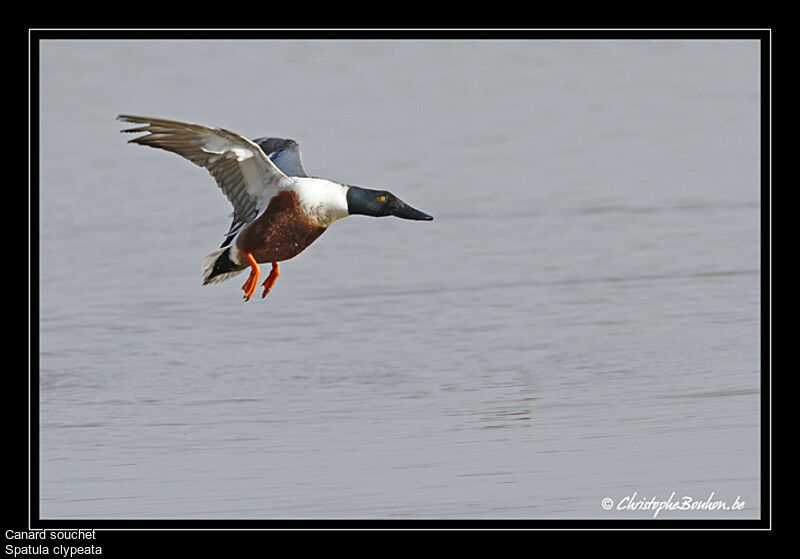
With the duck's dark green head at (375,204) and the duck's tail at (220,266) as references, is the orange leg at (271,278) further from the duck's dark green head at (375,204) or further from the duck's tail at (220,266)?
the duck's dark green head at (375,204)

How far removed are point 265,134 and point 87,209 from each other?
97.5 inches

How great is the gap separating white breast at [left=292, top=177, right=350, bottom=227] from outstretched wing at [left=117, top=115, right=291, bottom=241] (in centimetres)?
14

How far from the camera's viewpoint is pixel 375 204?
737 centimetres

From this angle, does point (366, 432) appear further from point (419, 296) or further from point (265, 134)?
point (265, 134)

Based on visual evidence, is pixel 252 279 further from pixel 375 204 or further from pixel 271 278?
pixel 375 204

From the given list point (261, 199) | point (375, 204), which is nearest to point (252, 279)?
point (261, 199)

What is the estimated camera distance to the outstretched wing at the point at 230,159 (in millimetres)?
7086

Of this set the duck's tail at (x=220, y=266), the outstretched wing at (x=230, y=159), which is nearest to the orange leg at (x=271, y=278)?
the duck's tail at (x=220, y=266)

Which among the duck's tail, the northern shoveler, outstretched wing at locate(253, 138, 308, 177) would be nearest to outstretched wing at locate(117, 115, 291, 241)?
the northern shoveler

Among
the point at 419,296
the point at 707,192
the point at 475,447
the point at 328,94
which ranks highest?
the point at 328,94

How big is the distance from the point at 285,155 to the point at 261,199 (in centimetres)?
97

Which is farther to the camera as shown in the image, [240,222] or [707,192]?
[707,192]

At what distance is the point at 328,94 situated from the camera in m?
17.6
